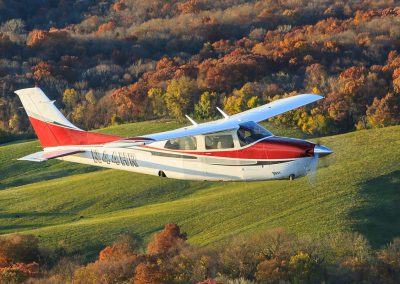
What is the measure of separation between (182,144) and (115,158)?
5193 millimetres

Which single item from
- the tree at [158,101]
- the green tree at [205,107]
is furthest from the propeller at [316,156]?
the tree at [158,101]

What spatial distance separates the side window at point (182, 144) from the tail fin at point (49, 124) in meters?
5.50

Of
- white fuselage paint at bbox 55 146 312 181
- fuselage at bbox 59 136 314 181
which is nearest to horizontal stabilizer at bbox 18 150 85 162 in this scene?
white fuselage paint at bbox 55 146 312 181

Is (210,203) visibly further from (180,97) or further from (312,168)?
(312,168)

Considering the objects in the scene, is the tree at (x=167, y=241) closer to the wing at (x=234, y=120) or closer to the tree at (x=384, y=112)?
the wing at (x=234, y=120)

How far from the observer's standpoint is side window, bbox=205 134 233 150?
37625mm

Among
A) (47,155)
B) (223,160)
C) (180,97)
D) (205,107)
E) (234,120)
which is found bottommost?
(205,107)

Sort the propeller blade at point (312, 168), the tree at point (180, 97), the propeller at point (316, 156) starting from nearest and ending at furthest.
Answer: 1. the propeller at point (316, 156)
2. the propeller blade at point (312, 168)
3. the tree at point (180, 97)

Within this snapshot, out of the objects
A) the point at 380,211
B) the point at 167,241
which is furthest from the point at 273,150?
the point at 380,211

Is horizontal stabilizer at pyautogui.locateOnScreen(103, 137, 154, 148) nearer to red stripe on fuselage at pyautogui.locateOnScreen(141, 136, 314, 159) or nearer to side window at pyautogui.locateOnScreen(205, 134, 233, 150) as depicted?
side window at pyautogui.locateOnScreen(205, 134, 233, 150)

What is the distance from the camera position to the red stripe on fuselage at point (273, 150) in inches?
1406

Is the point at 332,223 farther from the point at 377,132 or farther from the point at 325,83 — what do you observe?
the point at 325,83

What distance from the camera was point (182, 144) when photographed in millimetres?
39031

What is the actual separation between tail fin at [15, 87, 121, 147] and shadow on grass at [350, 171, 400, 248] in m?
33.6
